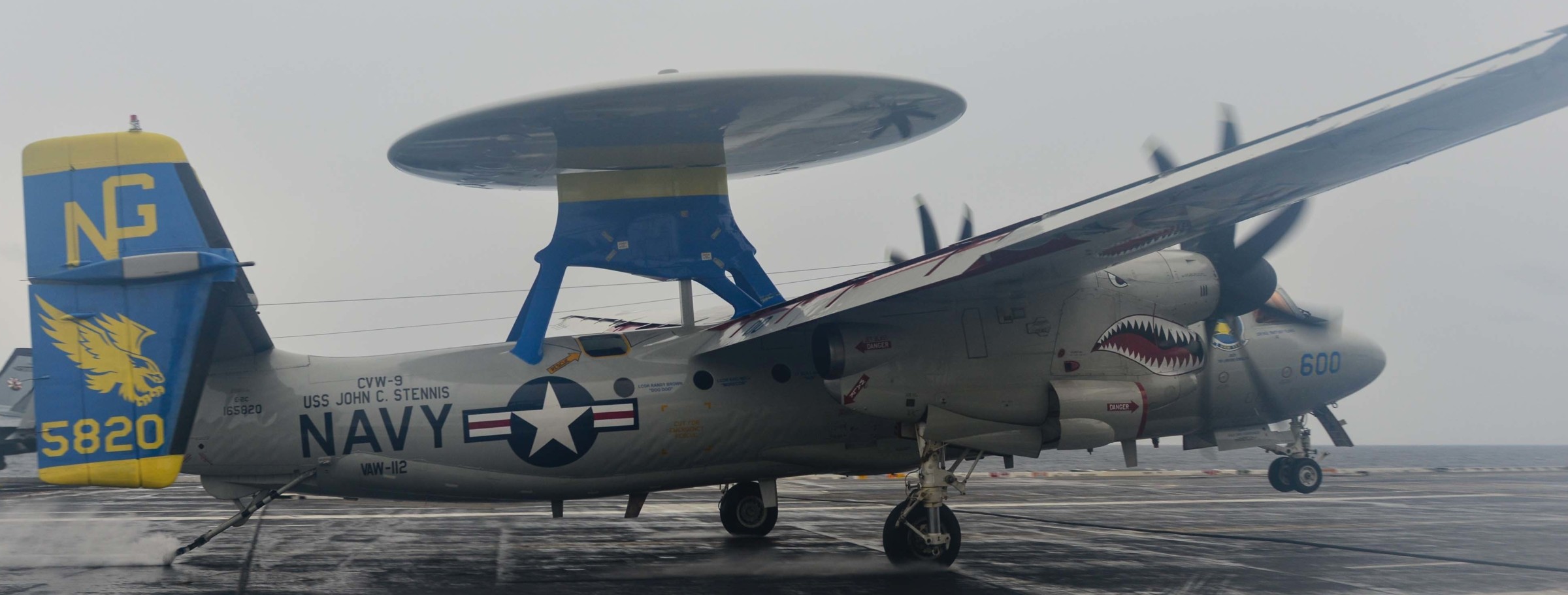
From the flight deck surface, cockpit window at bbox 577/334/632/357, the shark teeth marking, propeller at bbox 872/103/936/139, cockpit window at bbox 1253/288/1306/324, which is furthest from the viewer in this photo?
cockpit window at bbox 1253/288/1306/324

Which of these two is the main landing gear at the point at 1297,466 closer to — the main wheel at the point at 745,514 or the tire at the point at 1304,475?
the tire at the point at 1304,475

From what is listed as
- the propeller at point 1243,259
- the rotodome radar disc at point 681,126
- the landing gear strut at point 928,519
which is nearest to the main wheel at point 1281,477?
the propeller at point 1243,259

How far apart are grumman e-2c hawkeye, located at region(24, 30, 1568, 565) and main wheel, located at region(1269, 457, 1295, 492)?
267 cm

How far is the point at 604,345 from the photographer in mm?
14828

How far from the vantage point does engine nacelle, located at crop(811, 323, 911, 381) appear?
13.5 m

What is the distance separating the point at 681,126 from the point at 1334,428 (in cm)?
1279

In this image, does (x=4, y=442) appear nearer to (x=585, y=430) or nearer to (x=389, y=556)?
(x=389, y=556)

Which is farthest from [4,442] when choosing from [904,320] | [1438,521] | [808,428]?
[1438,521]

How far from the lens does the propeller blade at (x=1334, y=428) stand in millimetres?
18516

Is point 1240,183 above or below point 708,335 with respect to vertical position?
above

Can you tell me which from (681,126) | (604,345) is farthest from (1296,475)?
(681,126)

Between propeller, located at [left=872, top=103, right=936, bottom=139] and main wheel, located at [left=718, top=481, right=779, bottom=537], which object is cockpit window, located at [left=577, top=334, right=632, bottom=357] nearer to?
main wheel, located at [left=718, top=481, right=779, bottom=537]

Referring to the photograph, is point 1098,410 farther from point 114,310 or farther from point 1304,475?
point 114,310

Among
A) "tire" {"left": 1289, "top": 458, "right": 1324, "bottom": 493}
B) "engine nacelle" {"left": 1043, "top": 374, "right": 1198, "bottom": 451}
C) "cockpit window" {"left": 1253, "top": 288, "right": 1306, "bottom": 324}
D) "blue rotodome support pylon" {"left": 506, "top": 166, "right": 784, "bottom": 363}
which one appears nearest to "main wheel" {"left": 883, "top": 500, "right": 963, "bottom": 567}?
"engine nacelle" {"left": 1043, "top": 374, "right": 1198, "bottom": 451}
